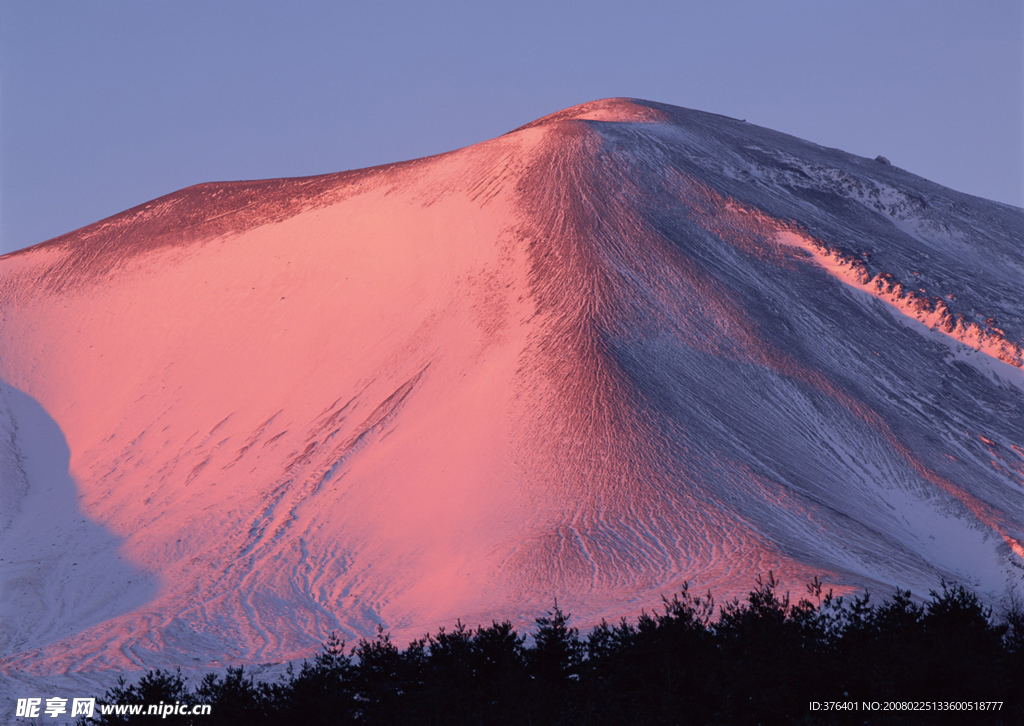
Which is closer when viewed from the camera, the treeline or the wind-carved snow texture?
the treeline

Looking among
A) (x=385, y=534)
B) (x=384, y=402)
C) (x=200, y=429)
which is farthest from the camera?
(x=200, y=429)

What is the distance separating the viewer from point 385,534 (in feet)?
123

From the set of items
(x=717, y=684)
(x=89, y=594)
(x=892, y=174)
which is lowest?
(x=717, y=684)

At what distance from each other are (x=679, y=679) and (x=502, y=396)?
23.7 metres

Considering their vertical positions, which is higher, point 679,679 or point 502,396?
point 502,396

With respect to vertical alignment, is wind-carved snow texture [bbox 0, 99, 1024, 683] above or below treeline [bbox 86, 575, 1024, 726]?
above

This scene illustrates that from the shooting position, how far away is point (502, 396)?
4234 cm

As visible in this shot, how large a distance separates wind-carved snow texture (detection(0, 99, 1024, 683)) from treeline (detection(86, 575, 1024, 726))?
Answer: 27.8 ft

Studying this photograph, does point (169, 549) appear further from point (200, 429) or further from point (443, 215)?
point (443, 215)

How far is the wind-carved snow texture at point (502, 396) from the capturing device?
3450cm

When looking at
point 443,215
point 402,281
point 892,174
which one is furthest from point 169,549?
point 892,174

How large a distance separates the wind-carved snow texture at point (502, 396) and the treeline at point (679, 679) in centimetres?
849

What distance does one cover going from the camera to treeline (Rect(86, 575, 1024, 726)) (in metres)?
17.9

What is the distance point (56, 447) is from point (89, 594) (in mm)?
14274
